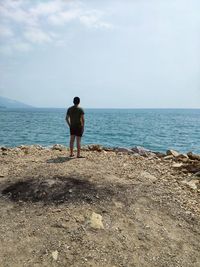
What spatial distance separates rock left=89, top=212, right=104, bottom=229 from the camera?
837 cm

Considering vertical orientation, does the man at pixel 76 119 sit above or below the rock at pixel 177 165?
above

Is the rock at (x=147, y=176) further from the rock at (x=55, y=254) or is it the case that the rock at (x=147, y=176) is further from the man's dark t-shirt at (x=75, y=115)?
the rock at (x=55, y=254)

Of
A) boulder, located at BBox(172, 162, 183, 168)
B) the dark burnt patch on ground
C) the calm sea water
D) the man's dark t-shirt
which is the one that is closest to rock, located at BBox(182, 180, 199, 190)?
boulder, located at BBox(172, 162, 183, 168)

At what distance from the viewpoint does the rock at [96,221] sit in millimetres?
8367

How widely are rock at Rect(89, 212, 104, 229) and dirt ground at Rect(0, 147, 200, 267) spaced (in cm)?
2

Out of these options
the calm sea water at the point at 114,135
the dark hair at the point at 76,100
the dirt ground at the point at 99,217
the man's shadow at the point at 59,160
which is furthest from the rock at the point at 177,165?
the calm sea water at the point at 114,135

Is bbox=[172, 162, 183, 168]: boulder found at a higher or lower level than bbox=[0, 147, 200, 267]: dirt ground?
higher

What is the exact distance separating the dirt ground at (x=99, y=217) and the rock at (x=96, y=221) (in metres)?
0.02

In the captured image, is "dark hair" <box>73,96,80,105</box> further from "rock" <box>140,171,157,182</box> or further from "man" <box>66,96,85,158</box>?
"rock" <box>140,171,157,182</box>

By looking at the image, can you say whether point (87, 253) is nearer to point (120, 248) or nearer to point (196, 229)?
point (120, 248)

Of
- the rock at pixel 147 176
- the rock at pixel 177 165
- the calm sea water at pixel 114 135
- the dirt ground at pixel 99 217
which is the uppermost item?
the rock at pixel 147 176

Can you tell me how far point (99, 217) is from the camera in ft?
28.4

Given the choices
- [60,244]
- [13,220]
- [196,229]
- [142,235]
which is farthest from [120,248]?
[13,220]

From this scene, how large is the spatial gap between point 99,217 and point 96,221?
18 centimetres
